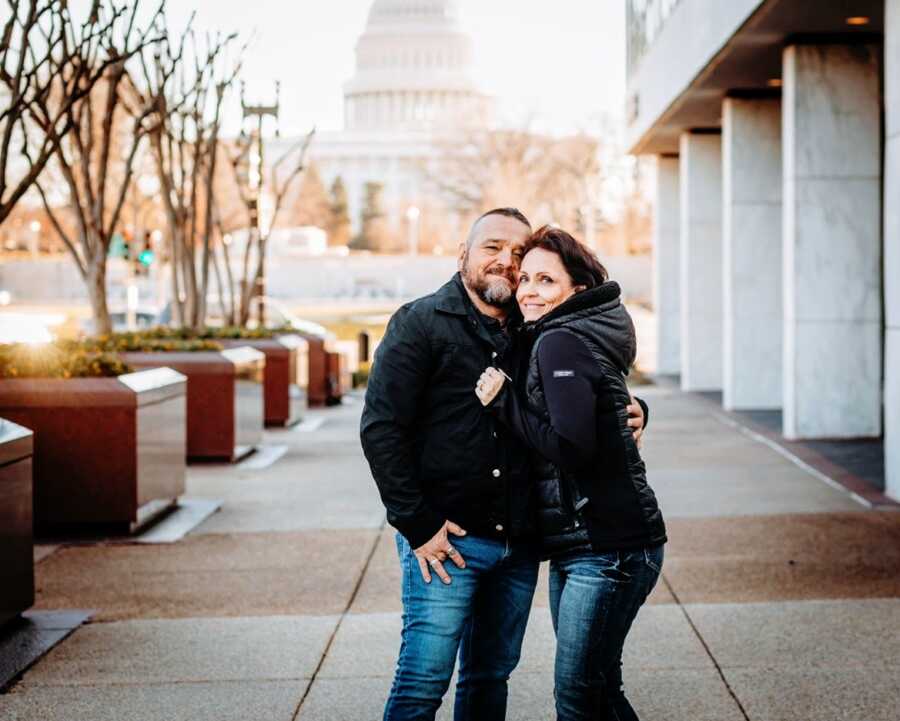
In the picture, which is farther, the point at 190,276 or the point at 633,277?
the point at 633,277

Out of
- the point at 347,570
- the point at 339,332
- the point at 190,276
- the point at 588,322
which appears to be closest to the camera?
the point at 588,322

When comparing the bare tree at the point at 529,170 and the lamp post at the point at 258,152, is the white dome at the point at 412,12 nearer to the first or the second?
the bare tree at the point at 529,170

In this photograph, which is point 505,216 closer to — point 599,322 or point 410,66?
point 599,322

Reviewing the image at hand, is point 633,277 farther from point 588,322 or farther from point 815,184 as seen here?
point 588,322

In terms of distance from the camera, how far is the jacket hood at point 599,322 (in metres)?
4.21

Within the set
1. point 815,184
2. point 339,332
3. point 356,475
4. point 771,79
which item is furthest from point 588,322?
point 339,332

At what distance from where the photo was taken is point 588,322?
4234 mm

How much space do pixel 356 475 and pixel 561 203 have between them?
70.9 meters

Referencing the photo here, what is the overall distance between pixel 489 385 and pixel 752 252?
16.3m

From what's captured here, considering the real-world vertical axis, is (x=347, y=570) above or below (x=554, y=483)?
below

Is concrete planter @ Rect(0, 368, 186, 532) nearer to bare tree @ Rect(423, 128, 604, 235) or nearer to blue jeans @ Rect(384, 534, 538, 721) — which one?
blue jeans @ Rect(384, 534, 538, 721)


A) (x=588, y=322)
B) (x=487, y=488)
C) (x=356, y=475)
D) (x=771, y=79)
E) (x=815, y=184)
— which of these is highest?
(x=771, y=79)

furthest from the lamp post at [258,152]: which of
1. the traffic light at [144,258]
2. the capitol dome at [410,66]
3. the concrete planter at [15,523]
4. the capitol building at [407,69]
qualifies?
the capitol dome at [410,66]

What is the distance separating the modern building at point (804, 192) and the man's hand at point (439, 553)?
731 cm
